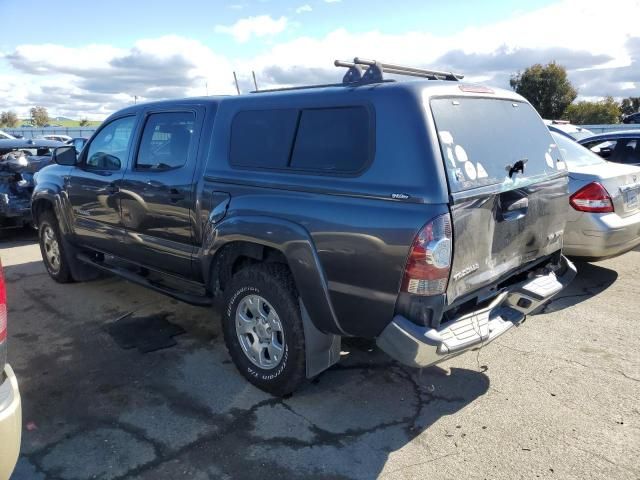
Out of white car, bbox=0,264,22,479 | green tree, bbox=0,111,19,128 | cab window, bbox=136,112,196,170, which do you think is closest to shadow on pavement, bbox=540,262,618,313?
cab window, bbox=136,112,196,170

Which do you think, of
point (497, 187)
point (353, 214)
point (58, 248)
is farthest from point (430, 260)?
point (58, 248)

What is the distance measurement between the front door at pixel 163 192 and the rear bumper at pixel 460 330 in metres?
1.97

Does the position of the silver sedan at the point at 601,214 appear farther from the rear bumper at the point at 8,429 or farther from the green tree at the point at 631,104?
the green tree at the point at 631,104

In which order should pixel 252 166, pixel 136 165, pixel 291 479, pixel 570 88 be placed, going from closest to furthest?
1. pixel 291 479
2. pixel 252 166
3. pixel 136 165
4. pixel 570 88

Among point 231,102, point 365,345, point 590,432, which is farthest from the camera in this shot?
point 365,345

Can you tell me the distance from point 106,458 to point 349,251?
1.78 meters

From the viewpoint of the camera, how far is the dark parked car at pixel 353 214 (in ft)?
8.99

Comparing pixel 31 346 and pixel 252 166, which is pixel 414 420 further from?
pixel 31 346

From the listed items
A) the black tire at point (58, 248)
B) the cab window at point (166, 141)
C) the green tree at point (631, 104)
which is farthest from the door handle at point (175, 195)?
the green tree at point (631, 104)

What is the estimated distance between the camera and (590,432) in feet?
10.1

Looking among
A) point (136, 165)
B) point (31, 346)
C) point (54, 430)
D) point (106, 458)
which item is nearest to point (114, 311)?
point (31, 346)

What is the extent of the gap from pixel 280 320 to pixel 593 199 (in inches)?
142

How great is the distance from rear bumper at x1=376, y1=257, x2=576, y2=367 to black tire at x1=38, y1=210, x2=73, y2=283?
4.36 metres

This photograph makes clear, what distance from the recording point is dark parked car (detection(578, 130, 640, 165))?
24.2ft
